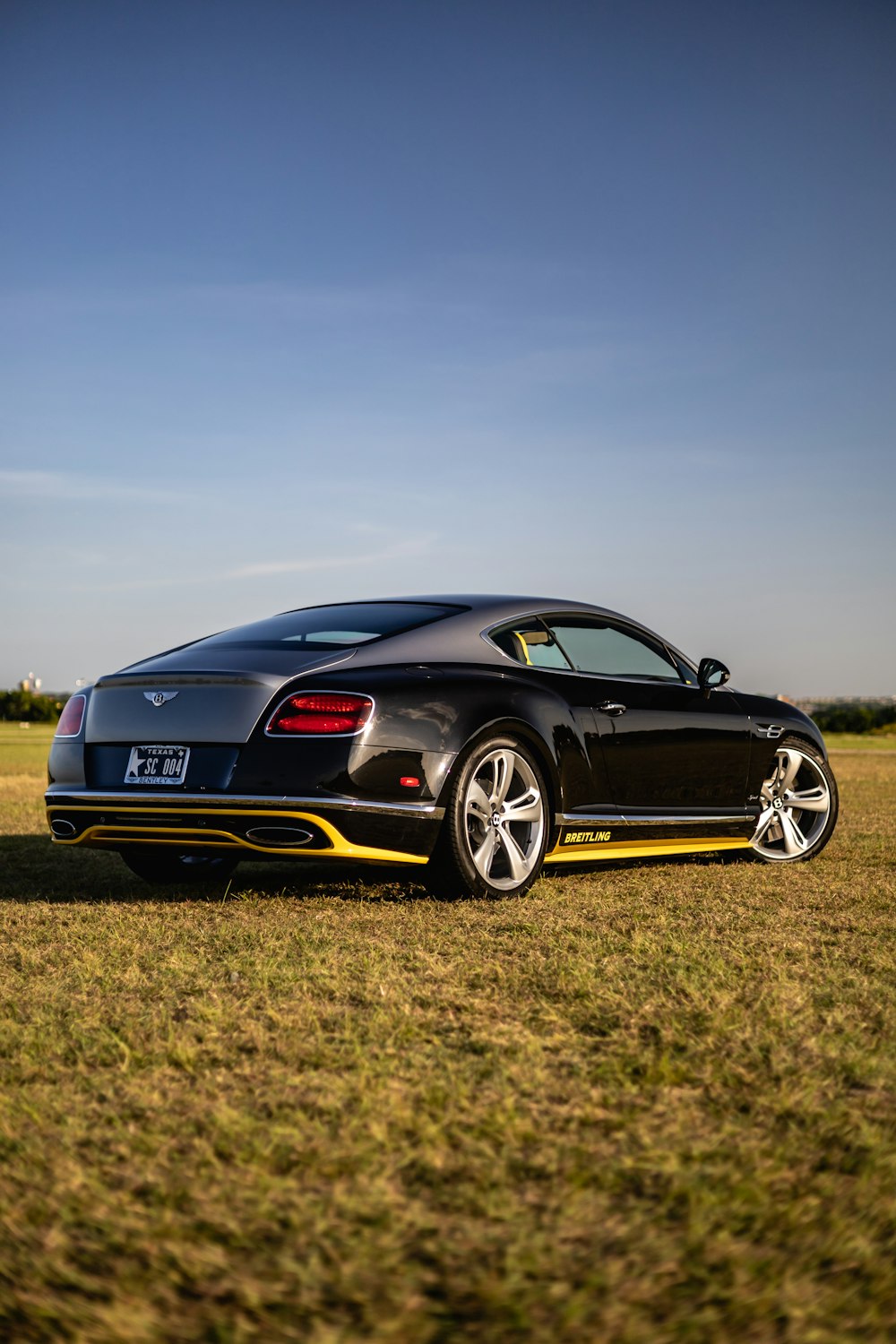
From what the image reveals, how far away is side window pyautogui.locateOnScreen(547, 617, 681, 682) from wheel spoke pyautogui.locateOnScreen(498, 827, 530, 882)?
1144 mm

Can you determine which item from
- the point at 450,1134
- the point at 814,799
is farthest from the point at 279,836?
the point at 814,799

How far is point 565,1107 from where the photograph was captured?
9.61 feet

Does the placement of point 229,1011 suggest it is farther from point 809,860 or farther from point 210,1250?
point 809,860

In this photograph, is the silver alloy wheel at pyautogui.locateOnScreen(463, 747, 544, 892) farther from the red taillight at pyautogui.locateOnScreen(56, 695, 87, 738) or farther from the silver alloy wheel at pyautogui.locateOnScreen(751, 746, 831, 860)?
the silver alloy wheel at pyautogui.locateOnScreen(751, 746, 831, 860)

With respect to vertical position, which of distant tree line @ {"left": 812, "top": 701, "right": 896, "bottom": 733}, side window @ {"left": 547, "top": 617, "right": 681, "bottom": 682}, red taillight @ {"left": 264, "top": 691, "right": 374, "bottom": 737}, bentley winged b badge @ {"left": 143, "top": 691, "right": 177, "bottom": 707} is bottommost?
distant tree line @ {"left": 812, "top": 701, "right": 896, "bottom": 733}

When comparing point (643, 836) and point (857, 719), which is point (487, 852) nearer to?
point (643, 836)

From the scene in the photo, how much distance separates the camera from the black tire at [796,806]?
8.16 metres

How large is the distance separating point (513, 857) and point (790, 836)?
8.68 feet

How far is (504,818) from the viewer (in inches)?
246

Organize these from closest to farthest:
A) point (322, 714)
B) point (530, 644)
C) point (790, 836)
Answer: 1. point (322, 714)
2. point (530, 644)
3. point (790, 836)

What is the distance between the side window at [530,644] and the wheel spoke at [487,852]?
36.0 inches

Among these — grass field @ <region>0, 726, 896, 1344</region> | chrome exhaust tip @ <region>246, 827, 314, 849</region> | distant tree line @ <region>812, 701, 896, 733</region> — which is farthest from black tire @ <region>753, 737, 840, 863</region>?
distant tree line @ <region>812, 701, 896, 733</region>

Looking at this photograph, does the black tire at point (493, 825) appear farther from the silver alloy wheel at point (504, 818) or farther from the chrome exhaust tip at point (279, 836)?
the chrome exhaust tip at point (279, 836)

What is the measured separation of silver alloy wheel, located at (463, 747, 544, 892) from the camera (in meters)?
6.11
